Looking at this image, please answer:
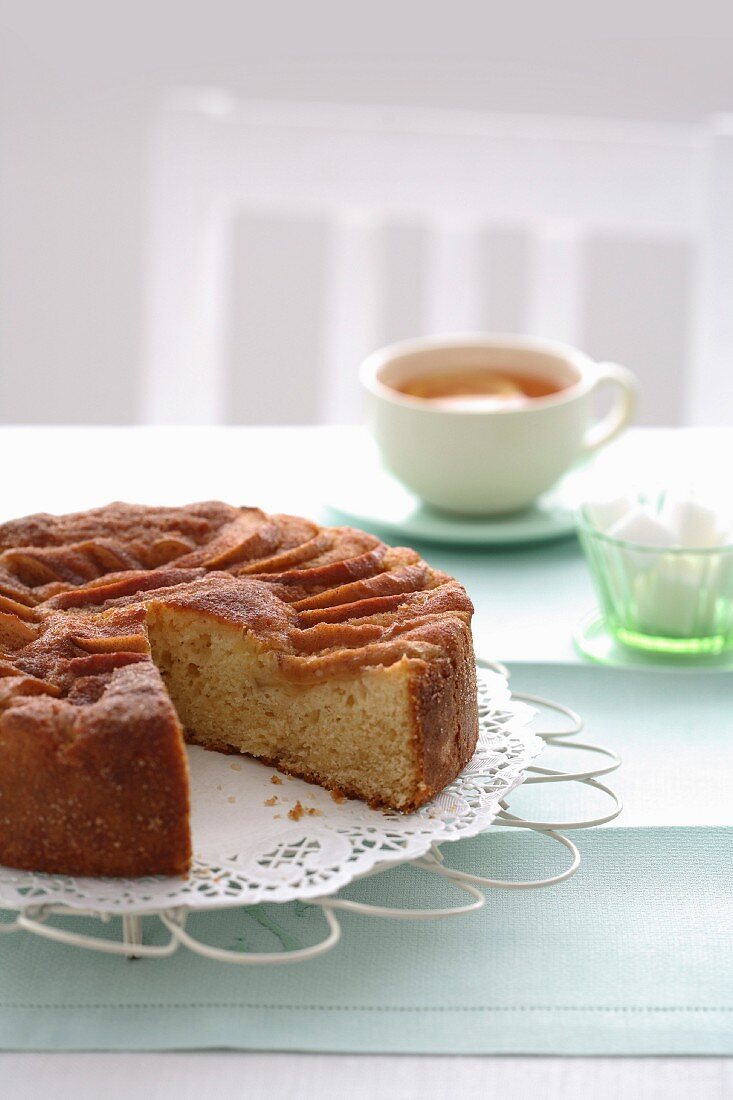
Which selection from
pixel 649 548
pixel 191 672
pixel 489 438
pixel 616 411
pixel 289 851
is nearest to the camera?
pixel 289 851

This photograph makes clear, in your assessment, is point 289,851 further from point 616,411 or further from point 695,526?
point 616,411

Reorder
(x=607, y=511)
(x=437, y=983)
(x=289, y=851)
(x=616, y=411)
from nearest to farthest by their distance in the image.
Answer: (x=437, y=983) < (x=289, y=851) < (x=607, y=511) < (x=616, y=411)

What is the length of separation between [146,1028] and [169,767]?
12.7 inches

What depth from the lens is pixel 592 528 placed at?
108 inches

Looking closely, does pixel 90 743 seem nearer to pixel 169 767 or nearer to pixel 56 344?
pixel 169 767

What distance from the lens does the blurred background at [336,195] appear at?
4492mm

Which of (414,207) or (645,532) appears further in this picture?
(414,207)

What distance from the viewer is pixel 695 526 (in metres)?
2.71

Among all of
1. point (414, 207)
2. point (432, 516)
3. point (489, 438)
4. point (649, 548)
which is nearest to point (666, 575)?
point (649, 548)

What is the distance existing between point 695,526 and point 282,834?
3.88 feet

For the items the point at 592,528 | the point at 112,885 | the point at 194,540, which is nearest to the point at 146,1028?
the point at 112,885

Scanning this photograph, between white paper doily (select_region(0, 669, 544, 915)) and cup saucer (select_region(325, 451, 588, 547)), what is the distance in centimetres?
92

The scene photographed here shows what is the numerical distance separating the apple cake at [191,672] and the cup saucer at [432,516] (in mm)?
660

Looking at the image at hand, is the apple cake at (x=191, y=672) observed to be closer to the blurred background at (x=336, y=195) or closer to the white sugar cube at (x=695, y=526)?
the white sugar cube at (x=695, y=526)
